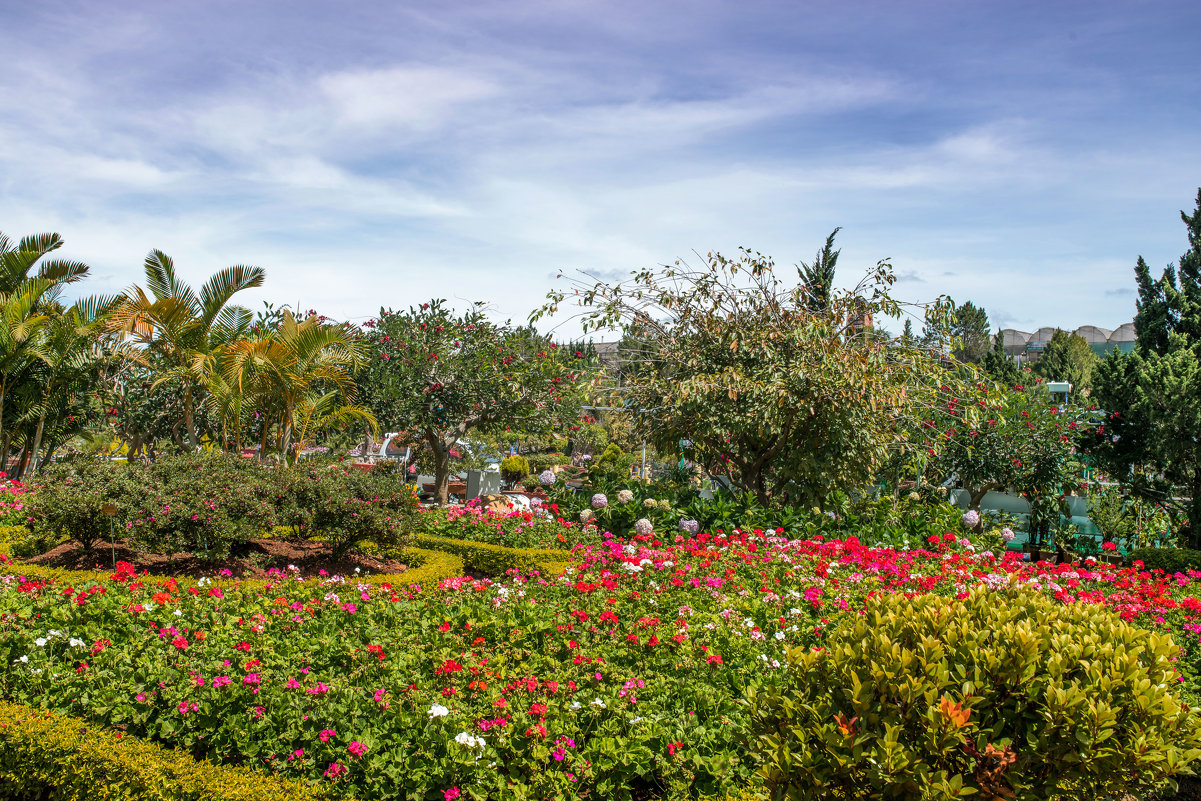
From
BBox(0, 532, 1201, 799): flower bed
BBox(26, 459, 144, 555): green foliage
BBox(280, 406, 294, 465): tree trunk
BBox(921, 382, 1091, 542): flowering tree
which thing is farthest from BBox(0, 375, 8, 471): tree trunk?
BBox(921, 382, 1091, 542): flowering tree

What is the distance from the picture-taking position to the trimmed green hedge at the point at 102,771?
315cm

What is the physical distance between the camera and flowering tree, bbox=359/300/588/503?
13.6 metres

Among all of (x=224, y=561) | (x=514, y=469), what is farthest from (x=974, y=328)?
(x=224, y=561)

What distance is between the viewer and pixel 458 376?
44.8 ft

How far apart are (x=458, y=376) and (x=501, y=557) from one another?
6.31m

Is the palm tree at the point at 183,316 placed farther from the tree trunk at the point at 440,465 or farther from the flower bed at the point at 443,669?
the flower bed at the point at 443,669

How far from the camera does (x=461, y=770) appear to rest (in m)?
3.12

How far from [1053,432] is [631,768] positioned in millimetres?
12501

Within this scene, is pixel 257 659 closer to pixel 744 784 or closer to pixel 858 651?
pixel 744 784

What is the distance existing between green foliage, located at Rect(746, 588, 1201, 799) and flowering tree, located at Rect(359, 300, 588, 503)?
1052 centimetres

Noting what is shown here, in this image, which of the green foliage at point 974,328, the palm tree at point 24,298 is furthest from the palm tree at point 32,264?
the green foliage at point 974,328

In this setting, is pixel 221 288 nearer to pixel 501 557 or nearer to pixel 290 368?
pixel 290 368

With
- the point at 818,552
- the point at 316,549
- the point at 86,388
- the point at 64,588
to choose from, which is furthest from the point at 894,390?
the point at 86,388

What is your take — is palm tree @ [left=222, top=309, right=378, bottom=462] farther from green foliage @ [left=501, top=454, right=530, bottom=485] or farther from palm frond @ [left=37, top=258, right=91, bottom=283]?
green foliage @ [left=501, top=454, right=530, bottom=485]
